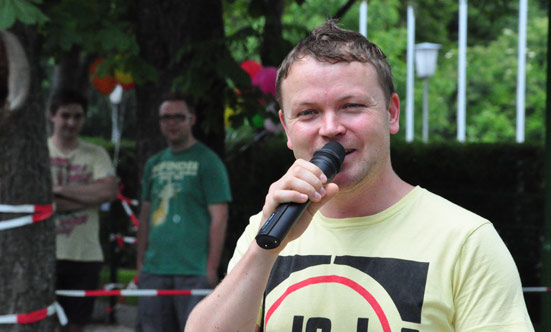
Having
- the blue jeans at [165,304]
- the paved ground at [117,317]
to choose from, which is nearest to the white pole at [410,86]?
the paved ground at [117,317]

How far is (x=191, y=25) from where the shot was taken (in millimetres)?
6262

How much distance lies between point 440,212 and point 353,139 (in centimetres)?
26

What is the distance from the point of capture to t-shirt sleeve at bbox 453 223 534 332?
1.62m

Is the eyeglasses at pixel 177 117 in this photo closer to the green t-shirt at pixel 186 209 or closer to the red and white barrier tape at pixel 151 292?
the green t-shirt at pixel 186 209

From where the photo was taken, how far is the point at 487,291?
63.8 inches

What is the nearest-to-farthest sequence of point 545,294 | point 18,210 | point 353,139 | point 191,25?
1. point 353,139
2. point 18,210
3. point 545,294
4. point 191,25

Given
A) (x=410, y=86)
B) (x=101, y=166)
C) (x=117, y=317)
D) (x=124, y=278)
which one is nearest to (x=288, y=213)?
(x=101, y=166)


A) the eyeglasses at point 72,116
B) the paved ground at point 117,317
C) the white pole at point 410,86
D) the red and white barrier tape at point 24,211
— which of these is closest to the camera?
the red and white barrier tape at point 24,211

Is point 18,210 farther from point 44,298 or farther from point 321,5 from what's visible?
point 321,5

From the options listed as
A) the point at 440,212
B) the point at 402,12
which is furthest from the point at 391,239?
the point at 402,12

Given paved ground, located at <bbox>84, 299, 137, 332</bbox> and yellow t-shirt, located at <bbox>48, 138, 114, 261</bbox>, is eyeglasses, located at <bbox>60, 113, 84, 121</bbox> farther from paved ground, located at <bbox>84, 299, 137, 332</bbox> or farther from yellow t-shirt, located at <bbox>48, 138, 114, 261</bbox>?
paved ground, located at <bbox>84, 299, 137, 332</bbox>

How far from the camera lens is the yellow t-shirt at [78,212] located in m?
5.96

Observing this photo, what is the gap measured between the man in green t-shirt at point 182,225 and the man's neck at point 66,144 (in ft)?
2.75

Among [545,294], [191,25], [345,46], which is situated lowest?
[545,294]
